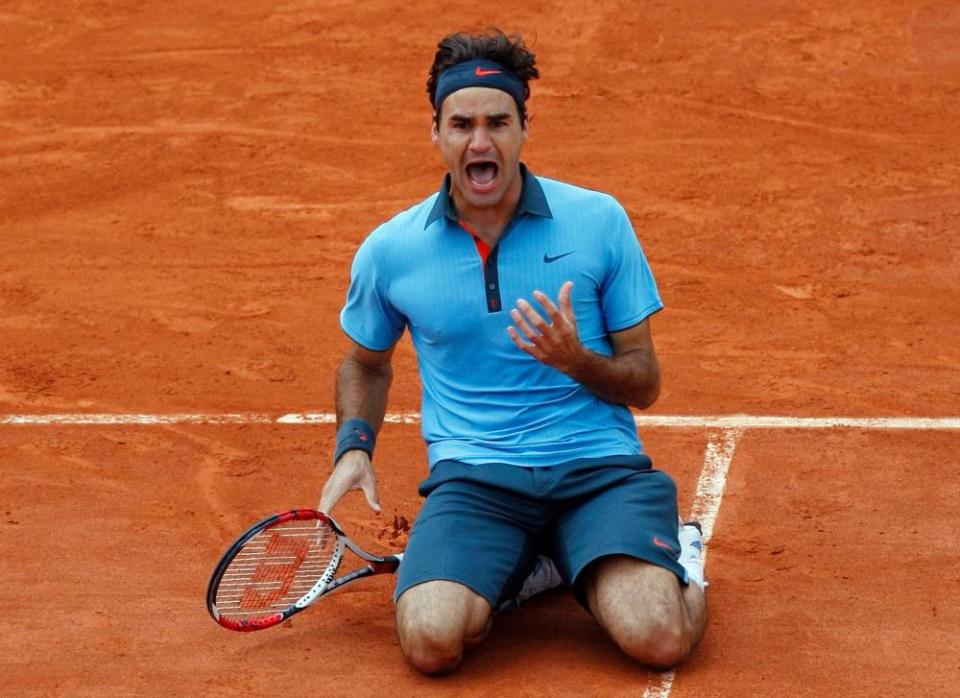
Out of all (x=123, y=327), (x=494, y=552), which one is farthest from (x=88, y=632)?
(x=123, y=327)

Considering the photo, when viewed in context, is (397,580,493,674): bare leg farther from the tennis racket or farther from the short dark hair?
the short dark hair

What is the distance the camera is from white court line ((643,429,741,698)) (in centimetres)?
690

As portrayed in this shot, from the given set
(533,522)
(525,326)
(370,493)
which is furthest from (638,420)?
(525,326)

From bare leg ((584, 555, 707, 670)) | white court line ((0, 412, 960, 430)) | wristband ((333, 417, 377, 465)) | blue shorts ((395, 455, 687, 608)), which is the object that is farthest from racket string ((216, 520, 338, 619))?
white court line ((0, 412, 960, 430))

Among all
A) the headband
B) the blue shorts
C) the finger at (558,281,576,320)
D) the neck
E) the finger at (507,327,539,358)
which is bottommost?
the blue shorts

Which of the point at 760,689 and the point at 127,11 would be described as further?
the point at 127,11

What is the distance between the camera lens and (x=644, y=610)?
5578 mm

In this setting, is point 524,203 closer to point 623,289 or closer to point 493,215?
point 493,215

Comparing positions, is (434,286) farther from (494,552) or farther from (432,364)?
(494,552)

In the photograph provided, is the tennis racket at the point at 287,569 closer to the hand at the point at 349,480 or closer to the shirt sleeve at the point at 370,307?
the hand at the point at 349,480

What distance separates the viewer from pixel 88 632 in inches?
243

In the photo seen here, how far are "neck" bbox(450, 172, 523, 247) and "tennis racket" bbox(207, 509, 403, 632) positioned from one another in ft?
3.80

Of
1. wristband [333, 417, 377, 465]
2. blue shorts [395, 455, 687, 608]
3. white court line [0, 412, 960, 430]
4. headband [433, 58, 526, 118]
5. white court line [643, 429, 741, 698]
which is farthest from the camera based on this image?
white court line [0, 412, 960, 430]

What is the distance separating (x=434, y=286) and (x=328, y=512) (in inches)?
35.1
